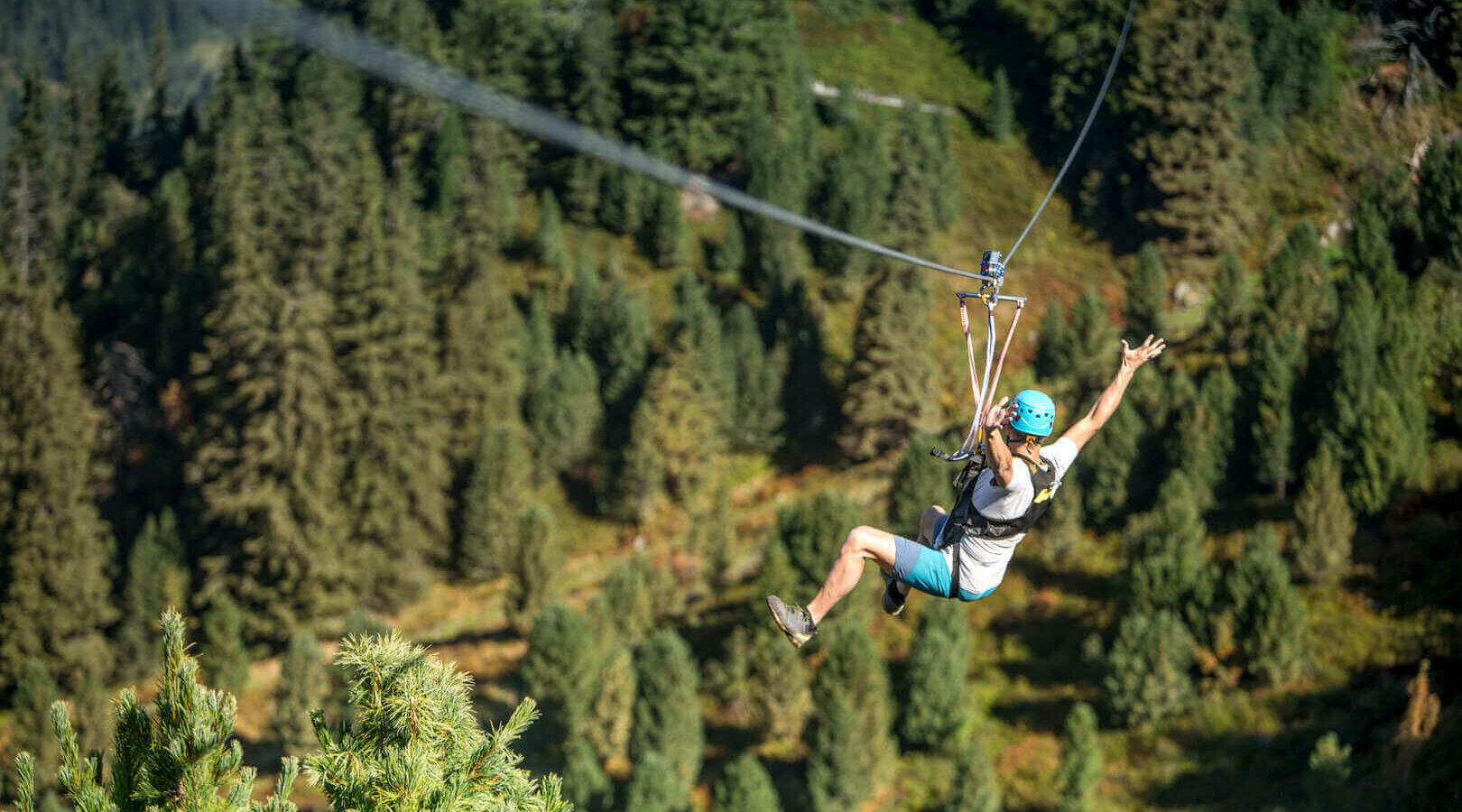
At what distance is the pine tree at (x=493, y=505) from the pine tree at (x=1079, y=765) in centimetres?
2916

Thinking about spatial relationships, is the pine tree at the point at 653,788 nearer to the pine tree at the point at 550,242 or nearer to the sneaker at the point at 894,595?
the sneaker at the point at 894,595

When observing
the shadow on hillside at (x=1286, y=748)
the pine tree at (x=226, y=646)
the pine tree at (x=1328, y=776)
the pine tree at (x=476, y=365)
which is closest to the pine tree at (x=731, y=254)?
the pine tree at (x=476, y=365)

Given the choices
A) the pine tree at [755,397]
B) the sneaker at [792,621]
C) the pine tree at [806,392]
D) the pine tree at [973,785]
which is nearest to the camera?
the sneaker at [792,621]

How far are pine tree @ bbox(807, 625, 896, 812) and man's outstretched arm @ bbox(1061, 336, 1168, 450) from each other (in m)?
A: 35.8

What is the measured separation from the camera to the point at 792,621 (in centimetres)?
1373

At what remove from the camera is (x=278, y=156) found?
242ft

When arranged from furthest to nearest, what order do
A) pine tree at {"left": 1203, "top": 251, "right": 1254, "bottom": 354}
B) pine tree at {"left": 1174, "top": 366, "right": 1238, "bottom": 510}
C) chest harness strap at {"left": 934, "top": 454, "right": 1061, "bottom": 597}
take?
pine tree at {"left": 1203, "top": 251, "right": 1254, "bottom": 354} < pine tree at {"left": 1174, "top": 366, "right": 1238, "bottom": 510} < chest harness strap at {"left": 934, "top": 454, "right": 1061, "bottom": 597}

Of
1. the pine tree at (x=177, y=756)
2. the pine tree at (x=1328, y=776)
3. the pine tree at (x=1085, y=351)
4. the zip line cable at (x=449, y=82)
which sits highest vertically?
the zip line cable at (x=449, y=82)

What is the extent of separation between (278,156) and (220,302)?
1136 cm

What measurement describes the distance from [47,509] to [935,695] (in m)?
→ 40.7

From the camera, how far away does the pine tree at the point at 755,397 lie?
246ft

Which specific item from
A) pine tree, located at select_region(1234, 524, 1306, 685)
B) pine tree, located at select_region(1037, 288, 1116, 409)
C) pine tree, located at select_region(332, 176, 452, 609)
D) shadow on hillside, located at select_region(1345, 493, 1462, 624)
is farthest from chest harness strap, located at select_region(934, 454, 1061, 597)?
pine tree, located at select_region(1037, 288, 1116, 409)

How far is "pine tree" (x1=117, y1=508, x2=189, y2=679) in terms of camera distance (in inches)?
2405

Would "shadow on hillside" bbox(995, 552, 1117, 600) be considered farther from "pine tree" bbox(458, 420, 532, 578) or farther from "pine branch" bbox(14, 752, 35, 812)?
"pine branch" bbox(14, 752, 35, 812)
